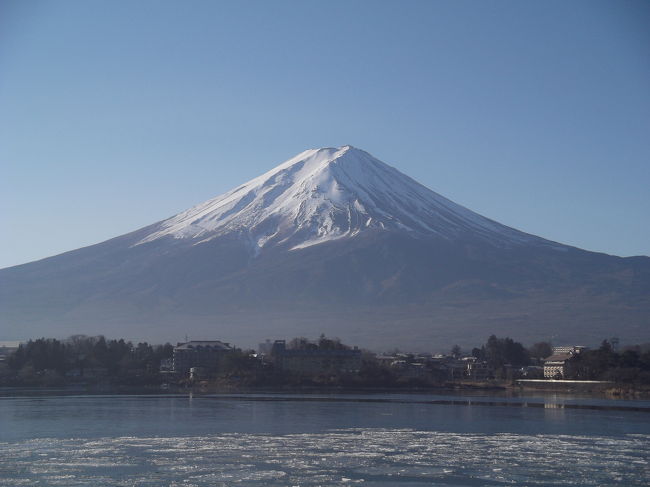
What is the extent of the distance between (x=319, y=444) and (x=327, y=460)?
2.62m

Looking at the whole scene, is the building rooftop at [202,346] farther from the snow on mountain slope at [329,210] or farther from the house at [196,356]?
the snow on mountain slope at [329,210]

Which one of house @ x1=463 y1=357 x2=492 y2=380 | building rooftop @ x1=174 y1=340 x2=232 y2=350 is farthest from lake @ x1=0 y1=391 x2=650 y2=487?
house @ x1=463 y1=357 x2=492 y2=380

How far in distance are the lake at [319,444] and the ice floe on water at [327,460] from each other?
2 centimetres

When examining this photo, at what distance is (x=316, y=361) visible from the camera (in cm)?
5531

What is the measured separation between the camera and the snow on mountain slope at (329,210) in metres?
112

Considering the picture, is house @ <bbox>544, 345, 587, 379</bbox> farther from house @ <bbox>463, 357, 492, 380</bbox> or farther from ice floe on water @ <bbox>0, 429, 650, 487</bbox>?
ice floe on water @ <bbox>0, 429, 650, 487</bbox>

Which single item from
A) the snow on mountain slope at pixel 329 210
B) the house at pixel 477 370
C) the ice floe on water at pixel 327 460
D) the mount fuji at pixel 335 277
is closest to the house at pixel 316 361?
the house at pixel 477 370

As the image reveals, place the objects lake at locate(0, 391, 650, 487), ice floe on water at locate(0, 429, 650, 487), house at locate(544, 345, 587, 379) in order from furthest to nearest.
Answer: house at locate(544, 345, 587, 379) → lake at locate(0, 391, 650, 487) → ice floe on water at locate(0, 429, 650, 487)

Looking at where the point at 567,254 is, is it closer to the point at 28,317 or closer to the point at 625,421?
the point at 28,317

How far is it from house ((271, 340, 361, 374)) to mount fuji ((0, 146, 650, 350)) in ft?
75.4

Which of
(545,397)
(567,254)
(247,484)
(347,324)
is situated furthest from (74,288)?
(247,484)

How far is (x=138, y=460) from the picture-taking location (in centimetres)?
1948

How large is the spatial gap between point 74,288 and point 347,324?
114 ft

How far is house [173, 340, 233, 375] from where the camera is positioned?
56812mm
